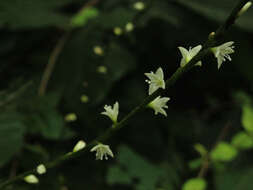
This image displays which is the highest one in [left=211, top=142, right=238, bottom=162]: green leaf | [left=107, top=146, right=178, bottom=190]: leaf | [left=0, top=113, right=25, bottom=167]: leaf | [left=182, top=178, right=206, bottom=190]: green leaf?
[left=0, top=113, right=25, bottom=167]: leaf

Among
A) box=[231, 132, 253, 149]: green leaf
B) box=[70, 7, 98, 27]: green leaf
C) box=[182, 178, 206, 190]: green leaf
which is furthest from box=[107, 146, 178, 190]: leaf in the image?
box=[70, 7, 98, 27]: green leaf

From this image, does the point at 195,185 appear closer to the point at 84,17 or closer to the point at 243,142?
the point at 243,142

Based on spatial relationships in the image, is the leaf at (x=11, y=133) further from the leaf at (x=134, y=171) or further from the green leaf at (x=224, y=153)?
the green leaf at (x=224, y=153)

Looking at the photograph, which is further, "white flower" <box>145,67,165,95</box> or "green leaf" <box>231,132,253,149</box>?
"green leaf" <box>231,132,253,149</box>

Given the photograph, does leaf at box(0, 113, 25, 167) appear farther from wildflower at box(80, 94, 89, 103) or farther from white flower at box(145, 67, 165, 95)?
Answer: white flower at box(145, 67, 165, 95)

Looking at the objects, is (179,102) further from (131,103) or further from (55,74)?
(55,74)

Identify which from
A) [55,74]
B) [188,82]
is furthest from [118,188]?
[188,82]

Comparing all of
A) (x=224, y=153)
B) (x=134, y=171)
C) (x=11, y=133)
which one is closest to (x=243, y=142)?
(x=224, y=153)

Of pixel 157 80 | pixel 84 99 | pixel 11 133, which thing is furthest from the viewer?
pixel 84 99

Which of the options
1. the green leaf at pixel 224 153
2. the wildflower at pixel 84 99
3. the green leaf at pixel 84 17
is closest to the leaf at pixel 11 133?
the wildflower at pixel 84 99

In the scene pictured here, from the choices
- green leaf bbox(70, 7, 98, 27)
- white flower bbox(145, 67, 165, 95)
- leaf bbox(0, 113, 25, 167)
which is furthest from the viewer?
green leaf bbox(70, 7, 98, 27)
